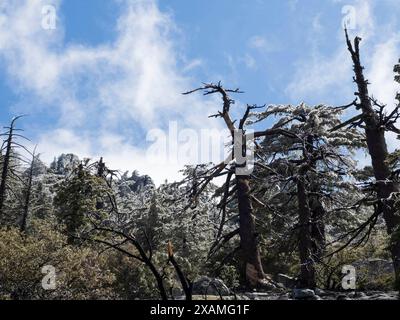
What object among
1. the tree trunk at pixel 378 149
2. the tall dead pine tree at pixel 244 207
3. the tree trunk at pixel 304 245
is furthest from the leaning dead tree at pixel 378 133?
the tall dead pine tree at pixel 244 207

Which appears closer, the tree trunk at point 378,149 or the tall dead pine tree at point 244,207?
the tree trunk at point 378,149

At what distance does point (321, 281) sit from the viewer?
1730 centimetres

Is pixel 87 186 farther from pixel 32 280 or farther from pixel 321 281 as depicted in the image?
pixel 321 281

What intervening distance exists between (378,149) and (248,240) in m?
7.73

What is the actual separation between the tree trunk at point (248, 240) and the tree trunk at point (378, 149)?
23.8 ft

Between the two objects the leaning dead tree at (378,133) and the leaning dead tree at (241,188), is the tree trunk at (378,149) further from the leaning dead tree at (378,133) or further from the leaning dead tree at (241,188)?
the leaning dead tree at (241,188)

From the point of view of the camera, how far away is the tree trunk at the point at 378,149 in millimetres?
10391

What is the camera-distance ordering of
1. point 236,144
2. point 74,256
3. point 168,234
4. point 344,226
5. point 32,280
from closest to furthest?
point 32,280 → point 74,256 → point 236,144 → point 344,226 → point 168,234

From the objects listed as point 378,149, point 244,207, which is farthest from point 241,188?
point 378,149

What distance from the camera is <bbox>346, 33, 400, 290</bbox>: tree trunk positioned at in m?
10.4

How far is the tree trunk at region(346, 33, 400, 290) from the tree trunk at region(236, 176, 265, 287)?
727 cm

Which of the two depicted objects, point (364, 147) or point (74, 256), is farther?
point (364, 147)
